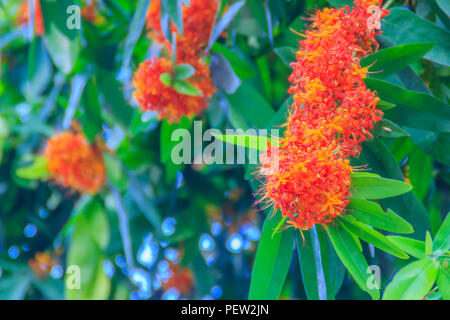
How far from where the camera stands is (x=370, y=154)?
43.8 inches

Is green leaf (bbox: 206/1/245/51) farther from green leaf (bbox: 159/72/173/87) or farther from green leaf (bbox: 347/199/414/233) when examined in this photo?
green leaf (bbox: 347/199/414/233)

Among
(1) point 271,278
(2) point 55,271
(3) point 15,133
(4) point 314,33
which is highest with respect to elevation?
(4) point 314,33

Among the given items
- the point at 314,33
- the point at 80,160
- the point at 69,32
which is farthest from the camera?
the point at 80,160

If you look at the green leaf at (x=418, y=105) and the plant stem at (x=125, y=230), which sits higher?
the green leaf at (x=418, y=105)

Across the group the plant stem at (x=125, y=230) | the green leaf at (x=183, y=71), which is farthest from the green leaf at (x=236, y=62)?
the plant stem at (x=125, y=230)

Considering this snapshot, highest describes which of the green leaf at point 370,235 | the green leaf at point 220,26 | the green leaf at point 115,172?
the green leaf at point 220,26

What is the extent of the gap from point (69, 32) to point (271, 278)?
90 centimetres

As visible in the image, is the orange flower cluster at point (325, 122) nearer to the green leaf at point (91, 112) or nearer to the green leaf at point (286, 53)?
the green leaf at point (286, 53)

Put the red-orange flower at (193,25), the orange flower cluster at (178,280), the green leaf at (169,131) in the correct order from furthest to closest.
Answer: the orange flower cluster at (178,280) < the green leaf at (169,131) < the red-orange flower at (193,25)

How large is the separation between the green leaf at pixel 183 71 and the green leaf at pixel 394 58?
389 mm

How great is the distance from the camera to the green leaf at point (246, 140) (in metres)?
0.92

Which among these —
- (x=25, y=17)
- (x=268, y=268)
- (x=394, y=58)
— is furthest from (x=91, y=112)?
(x=394, y=58)
